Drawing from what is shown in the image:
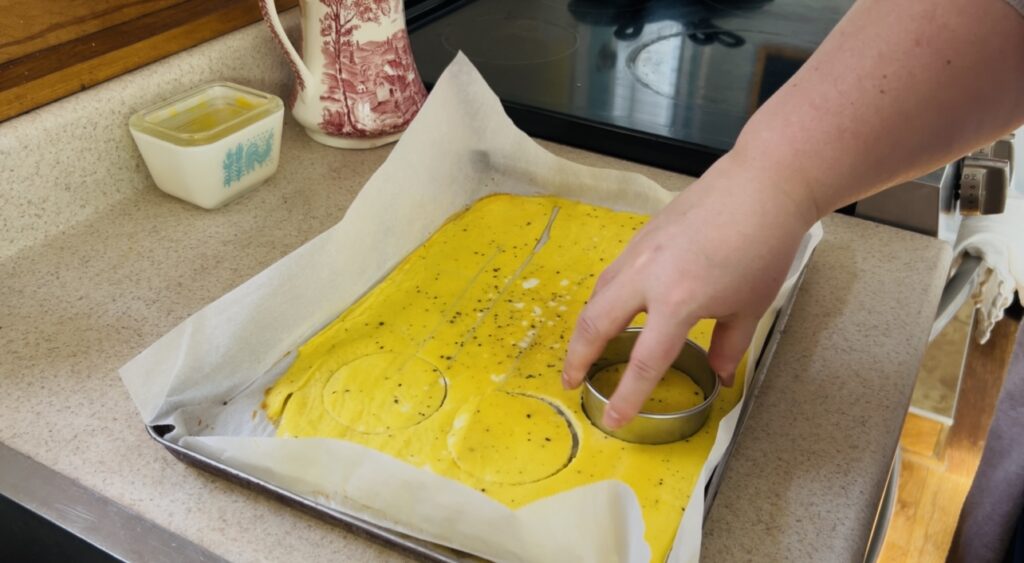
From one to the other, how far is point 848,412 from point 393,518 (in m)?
0.31

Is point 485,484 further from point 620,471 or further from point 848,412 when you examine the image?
point 848,412

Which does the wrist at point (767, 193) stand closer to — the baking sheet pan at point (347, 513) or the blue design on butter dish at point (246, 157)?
the baking sheet pan at point (347, 513)

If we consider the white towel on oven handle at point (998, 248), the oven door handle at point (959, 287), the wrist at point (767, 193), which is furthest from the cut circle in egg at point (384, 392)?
the white towel on oven handle at point (998, 248)

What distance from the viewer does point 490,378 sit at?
2.00 ft

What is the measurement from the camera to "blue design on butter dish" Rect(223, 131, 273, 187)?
771 millimetres

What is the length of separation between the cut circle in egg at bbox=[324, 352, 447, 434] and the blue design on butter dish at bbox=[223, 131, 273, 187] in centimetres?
26

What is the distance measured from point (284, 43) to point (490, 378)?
1.32ft

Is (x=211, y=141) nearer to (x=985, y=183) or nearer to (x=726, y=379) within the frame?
(x=726, y=379)

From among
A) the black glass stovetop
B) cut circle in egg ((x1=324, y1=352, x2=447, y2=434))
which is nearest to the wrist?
cut circle in egg ((x1=324, y1=352, x2=447, y2=434))

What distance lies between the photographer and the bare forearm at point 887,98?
0.44 meters

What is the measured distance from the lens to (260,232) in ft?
2.53

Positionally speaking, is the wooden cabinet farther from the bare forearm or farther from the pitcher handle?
the bare forearm

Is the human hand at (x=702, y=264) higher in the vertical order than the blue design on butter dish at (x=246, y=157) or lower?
higher

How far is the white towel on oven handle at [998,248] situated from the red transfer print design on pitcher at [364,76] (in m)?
0.63
